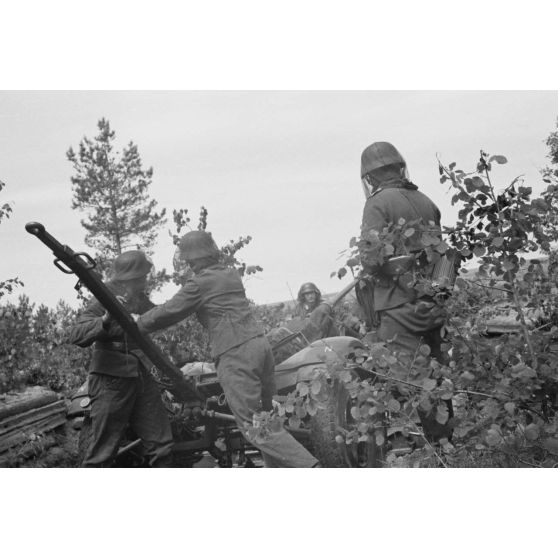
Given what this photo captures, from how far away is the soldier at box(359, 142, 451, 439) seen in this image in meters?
4.64

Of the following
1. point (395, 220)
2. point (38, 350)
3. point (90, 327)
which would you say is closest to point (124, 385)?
point (90, 327)

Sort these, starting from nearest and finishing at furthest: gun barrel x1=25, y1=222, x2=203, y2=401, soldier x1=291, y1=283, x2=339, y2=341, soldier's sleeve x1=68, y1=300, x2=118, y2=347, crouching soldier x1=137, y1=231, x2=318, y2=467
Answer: gun barrel x1=25, y1=222, x2=203, y2=401 < soldier's sleeve x1=68, y1=300, x2=118, y2=347 < crouching soldier x1=137, y1=231, x2=318, y2=467 < soldier x1=291, y1=283, x2=339, y2=341

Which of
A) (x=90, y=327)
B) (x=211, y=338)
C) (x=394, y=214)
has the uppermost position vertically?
(x=394, y=214)

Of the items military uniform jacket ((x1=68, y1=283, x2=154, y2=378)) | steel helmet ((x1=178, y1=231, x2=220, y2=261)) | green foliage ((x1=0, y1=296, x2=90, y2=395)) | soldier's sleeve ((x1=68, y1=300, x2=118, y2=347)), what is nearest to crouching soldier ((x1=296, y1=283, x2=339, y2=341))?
steel helmet ((x1=178, y1=231, x2=220, y2=261))

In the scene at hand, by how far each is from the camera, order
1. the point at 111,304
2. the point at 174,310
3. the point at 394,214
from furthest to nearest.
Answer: the point at 394,214, the point at 174,310, the point at 111,304

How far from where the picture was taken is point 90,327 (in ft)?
15.3

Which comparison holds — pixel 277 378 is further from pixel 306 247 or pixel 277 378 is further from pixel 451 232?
pixel 451 232

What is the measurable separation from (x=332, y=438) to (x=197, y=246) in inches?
55.8

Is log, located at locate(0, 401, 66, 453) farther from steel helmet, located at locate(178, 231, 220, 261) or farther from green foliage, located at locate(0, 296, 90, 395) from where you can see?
steel helmet, located at locate(178, 231, 220, 261)

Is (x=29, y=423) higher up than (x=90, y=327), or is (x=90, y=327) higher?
(x=90, y=327)

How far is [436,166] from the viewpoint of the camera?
16.3 feet

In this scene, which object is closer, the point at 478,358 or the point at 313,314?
the point at 478,358

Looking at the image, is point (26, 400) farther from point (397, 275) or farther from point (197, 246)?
point (397, 275)
